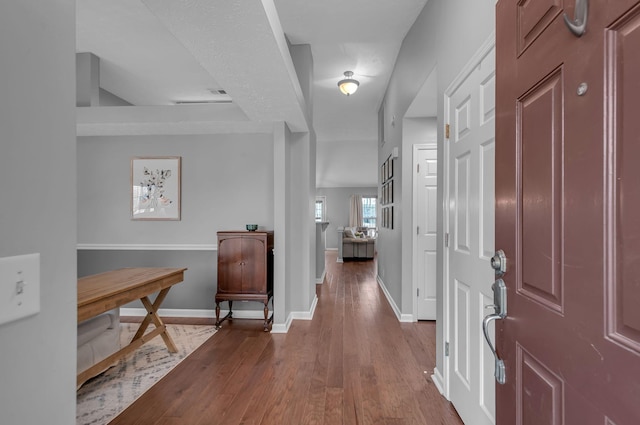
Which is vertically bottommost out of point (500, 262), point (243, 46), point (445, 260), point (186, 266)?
point (186, 266)

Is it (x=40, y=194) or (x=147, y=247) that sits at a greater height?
(x=40, y=194)

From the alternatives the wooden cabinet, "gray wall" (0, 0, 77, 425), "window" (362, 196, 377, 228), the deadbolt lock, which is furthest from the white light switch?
"window" (362, 196, 377, 228)

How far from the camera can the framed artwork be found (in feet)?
12.1

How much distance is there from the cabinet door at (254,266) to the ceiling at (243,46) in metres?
1.29

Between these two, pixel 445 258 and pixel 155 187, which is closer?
pixel 445 258

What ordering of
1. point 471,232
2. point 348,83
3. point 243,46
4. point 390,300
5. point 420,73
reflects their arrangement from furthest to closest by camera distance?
point 390,300 < point 348,83 < point 420,73 < point 243,46 < point 471,232

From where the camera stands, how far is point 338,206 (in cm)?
1177

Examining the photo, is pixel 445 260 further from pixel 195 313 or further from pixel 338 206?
pixel 338 206

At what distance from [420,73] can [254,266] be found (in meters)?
2.43

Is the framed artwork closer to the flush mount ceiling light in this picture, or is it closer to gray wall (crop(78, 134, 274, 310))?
gray wall (crop(78, 134, 274, 310))

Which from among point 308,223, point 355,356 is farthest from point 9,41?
point 308,223

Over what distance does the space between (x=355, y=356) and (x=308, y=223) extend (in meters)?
1.54

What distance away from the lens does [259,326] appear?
3.38m

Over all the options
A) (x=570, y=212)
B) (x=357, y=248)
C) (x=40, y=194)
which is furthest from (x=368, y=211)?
(x=40, y=194)
